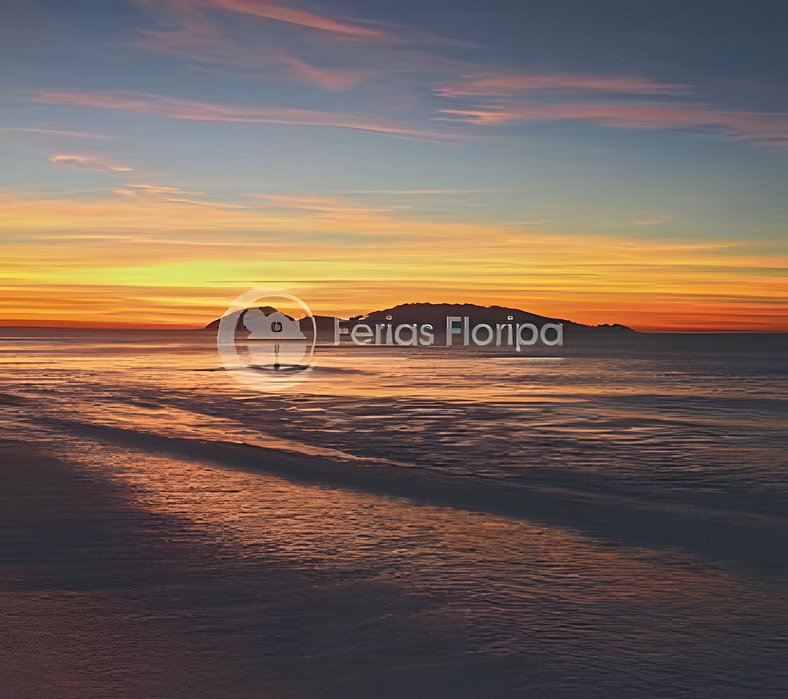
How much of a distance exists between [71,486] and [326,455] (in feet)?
21.2

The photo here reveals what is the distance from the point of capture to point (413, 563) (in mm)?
9938

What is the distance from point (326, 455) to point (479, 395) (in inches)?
795

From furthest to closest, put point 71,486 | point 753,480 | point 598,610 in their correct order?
point 753,480 → point 71,486 → point 598,610

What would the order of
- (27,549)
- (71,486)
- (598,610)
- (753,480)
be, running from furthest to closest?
(753,480) → (71,486) → (27,549) → (598,610)

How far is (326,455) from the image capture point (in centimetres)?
2014

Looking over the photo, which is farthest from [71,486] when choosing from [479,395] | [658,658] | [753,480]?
[479,395]

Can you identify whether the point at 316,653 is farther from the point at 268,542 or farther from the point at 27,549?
the point at 27,549

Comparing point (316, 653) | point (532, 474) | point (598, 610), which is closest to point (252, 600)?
point (316, 653)

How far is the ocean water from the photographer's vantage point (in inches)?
264

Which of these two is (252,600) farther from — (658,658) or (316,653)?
(658,658)

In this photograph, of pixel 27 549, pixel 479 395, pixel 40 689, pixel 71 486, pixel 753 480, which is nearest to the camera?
pixel 40 689

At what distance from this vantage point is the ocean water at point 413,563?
671 cm

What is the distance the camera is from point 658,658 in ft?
22.7

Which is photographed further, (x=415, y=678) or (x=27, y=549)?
(x=27, y=549)
